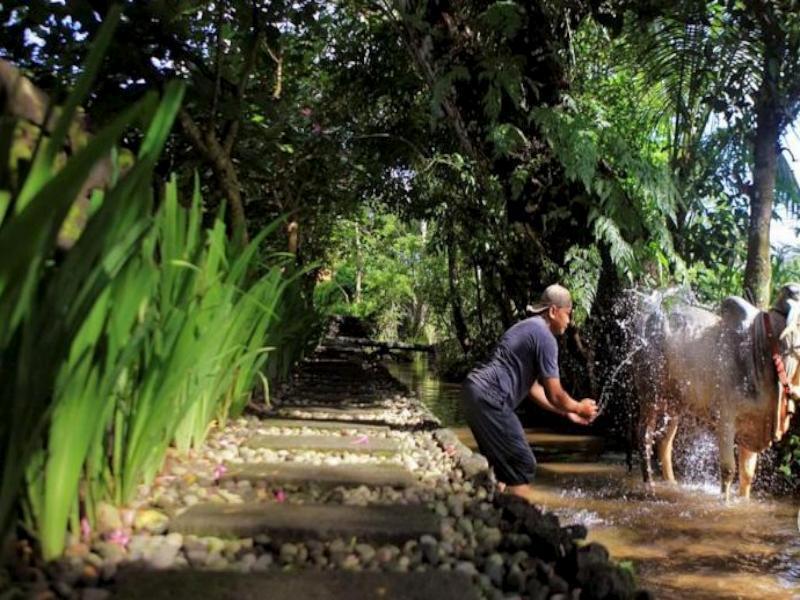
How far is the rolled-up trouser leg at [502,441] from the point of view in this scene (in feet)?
14.1

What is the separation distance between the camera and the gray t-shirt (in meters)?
4.29

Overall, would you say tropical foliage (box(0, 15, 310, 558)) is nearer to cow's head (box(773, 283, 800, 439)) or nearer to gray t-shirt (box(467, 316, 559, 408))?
gray t-shirt (box(467, 316, 559, 408))

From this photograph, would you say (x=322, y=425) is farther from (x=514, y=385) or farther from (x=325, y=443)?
(x=514, y=385)

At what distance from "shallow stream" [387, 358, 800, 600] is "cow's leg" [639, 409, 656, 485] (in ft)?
0.58

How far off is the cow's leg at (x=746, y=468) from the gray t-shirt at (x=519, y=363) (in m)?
1.87

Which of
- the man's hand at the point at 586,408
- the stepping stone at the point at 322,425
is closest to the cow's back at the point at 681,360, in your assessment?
the man's hand at the point at 586,408

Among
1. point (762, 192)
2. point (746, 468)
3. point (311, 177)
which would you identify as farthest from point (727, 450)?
point (311, 177)

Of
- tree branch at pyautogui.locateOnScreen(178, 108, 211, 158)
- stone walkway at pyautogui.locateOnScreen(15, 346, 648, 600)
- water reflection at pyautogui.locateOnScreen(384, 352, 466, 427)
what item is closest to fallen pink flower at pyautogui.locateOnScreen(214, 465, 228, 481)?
stone walkway at pyautogui.locateOnScreen(15, 346, 648, 600)

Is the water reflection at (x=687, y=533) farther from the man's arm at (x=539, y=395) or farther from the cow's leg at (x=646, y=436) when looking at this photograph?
the man's arm at (x=539, y=395)

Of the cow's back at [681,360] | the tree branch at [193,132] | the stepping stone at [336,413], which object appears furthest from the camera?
the cow's back at [681,360]

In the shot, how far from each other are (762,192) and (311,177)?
546 cm

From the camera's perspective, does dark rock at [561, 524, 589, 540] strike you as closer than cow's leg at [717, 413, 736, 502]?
Yes

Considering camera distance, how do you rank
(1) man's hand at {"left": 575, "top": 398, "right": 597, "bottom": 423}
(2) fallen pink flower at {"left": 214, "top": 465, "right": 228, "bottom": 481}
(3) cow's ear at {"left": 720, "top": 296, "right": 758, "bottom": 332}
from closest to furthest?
(2) fallen pink flower at {"left": 214, "top": 465, "right": 228, "bottom": 481} → (1) man's hand at {"left": 575, "top": 398, "right": 597, "bottom": 423} → (3) cow's ear at {"left": 720, "top": 296, "right": 758, "bottom": 332}

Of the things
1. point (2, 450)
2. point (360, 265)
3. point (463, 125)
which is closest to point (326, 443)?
point (2, 450)
